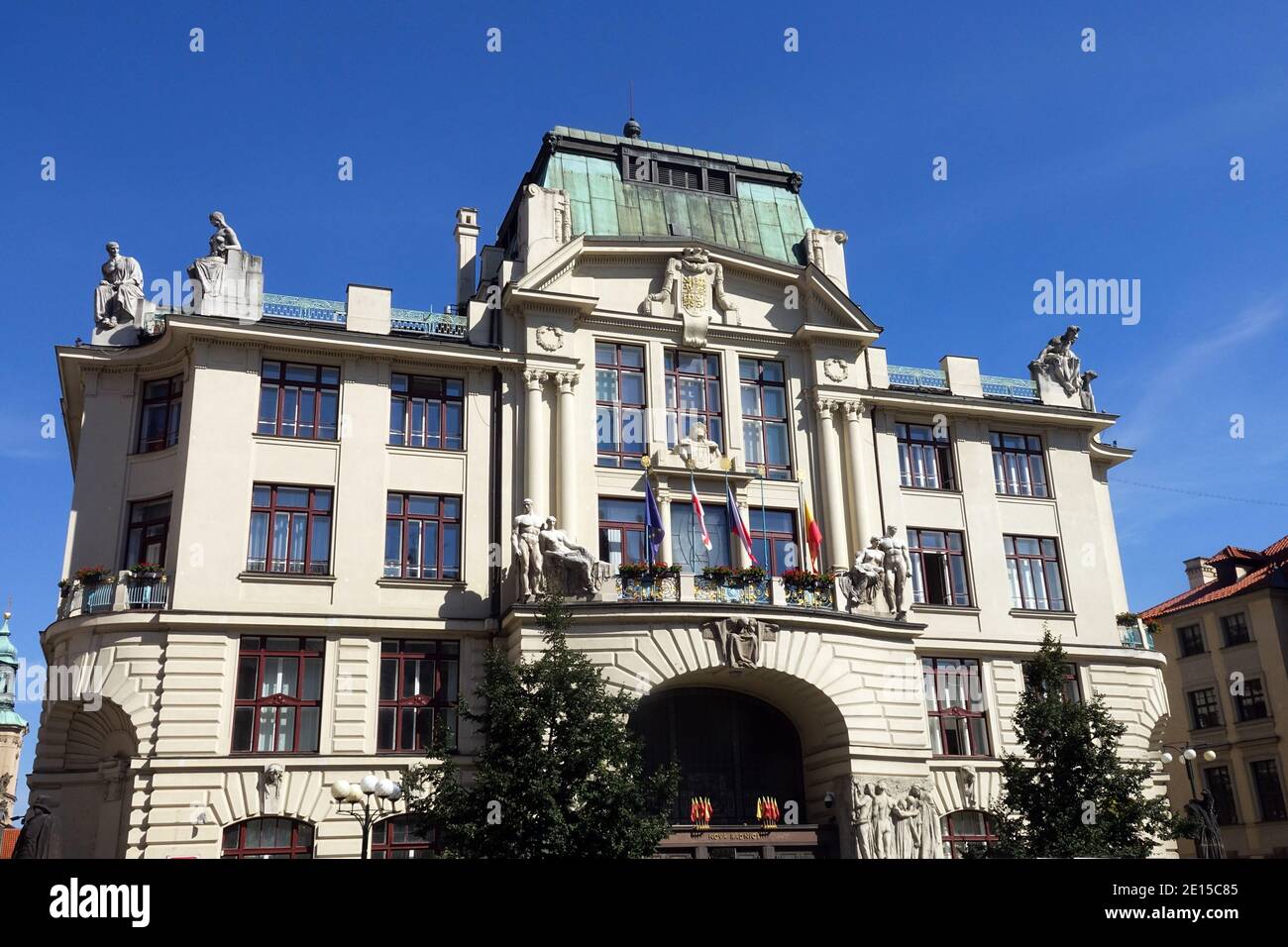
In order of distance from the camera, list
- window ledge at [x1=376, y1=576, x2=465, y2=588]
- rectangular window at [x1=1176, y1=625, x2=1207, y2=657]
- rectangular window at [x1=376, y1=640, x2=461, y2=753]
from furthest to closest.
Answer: rectangular window at [x1=1176, y1=625, x2=1207, y2=657] → window ledge at [x1=376, y1=576, x2=465, y2=588] → rectangular window at [x1=376, y1=640, x2=461, y2=753]

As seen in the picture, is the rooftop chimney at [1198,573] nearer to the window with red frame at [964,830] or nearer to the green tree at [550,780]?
the window with red frame at [964,830]

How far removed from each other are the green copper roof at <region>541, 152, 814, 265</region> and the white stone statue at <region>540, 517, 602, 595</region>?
11305 mm

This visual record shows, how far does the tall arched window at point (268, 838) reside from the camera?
28328mm

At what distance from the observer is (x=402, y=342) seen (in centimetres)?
3366

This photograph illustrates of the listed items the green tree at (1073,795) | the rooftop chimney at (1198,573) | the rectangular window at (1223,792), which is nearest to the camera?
the green tree at (1073,795)

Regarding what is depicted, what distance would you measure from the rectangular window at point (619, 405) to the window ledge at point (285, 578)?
859cm

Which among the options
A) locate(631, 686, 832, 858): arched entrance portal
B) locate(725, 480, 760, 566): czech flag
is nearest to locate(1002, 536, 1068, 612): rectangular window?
locate(725, 480, 760, 566): czech flag

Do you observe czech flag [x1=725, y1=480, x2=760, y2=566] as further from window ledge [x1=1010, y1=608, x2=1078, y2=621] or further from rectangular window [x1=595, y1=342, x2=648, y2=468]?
window ledge [x1=1010, y1=608, x2=1078, y2=621]

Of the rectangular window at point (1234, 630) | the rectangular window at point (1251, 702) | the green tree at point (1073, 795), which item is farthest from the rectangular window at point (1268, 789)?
the green tree at point (1073, 795)

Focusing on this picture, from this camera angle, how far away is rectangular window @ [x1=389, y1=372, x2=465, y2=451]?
3378 cm

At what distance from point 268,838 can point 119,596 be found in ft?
24.2

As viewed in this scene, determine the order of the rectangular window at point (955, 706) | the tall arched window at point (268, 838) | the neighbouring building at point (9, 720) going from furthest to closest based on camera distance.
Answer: the neighbouring building at point (9, 720)
the rectangular window at point (955, 706)
the tall arched window at point (268, 838)
